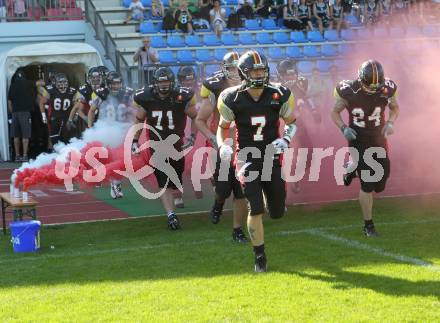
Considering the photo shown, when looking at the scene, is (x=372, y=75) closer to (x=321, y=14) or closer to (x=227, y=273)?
(x=227, y=273)

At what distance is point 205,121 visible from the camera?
8.02 meters

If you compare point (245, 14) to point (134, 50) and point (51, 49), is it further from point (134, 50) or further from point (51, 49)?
point (51, 49)

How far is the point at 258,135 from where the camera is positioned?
20.8 ft

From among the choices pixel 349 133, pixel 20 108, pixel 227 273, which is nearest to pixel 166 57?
pixel 20 108

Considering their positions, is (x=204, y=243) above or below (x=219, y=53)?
below

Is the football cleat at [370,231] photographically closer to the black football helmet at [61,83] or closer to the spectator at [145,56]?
the black football helmet at [61,83]

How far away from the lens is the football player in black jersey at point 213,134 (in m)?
7.47

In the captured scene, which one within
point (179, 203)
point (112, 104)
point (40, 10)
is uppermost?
point (40, 10)

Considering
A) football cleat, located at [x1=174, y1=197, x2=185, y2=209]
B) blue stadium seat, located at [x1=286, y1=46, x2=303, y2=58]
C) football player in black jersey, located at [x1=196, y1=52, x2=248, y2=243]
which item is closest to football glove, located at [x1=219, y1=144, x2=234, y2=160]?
football player in black jersey, located at [x1=196, y1=52, x2=248, y2=243]

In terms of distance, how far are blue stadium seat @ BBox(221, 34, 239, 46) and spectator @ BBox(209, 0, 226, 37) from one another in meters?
0.17

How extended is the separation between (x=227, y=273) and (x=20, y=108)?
31.4 feet

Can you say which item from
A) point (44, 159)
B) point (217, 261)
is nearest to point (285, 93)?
point (217, 261)

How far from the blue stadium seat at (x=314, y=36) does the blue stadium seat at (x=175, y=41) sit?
10.1 feet

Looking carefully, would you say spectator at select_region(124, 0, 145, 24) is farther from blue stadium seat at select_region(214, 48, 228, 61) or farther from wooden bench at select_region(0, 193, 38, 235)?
wooden bench at select_region(0, 193, 38, 235)
